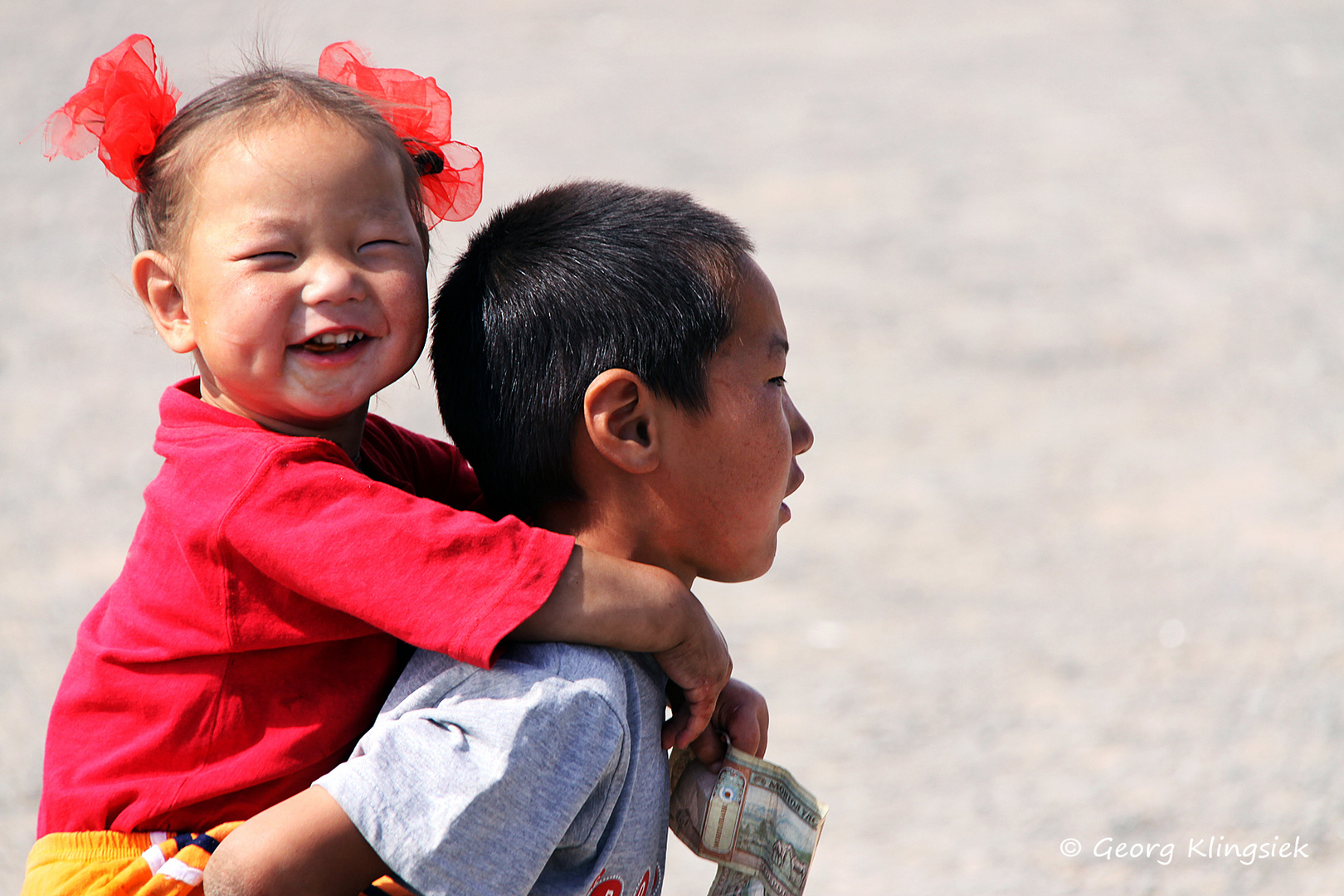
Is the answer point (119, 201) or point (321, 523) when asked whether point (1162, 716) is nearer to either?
point (321, 523)

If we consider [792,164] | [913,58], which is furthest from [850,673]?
[913,58]

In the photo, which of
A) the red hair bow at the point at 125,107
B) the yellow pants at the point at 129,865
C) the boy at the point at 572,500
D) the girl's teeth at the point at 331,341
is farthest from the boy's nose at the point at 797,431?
the red hair bow at the point at 125,107

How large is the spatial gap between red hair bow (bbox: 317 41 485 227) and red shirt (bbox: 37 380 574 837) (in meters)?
0.41

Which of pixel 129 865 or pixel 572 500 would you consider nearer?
pixel 129 865

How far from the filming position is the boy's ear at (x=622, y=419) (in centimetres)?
138

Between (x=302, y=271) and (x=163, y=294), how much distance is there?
0.75 ft

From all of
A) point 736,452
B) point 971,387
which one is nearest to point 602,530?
point 736,452

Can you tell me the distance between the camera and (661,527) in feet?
4.74

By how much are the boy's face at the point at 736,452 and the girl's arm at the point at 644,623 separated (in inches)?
3.0

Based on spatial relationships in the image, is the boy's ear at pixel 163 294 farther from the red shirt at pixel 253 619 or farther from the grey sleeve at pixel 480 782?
the grey sleeve at pixel 480 782

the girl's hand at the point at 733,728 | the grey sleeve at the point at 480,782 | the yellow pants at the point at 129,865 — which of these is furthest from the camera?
the girl's hand at the point at 733,728

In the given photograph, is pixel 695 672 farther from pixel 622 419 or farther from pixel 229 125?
pixel 229 125

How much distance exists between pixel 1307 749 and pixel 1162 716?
0.39m

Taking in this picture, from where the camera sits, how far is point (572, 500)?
57.4 inches
